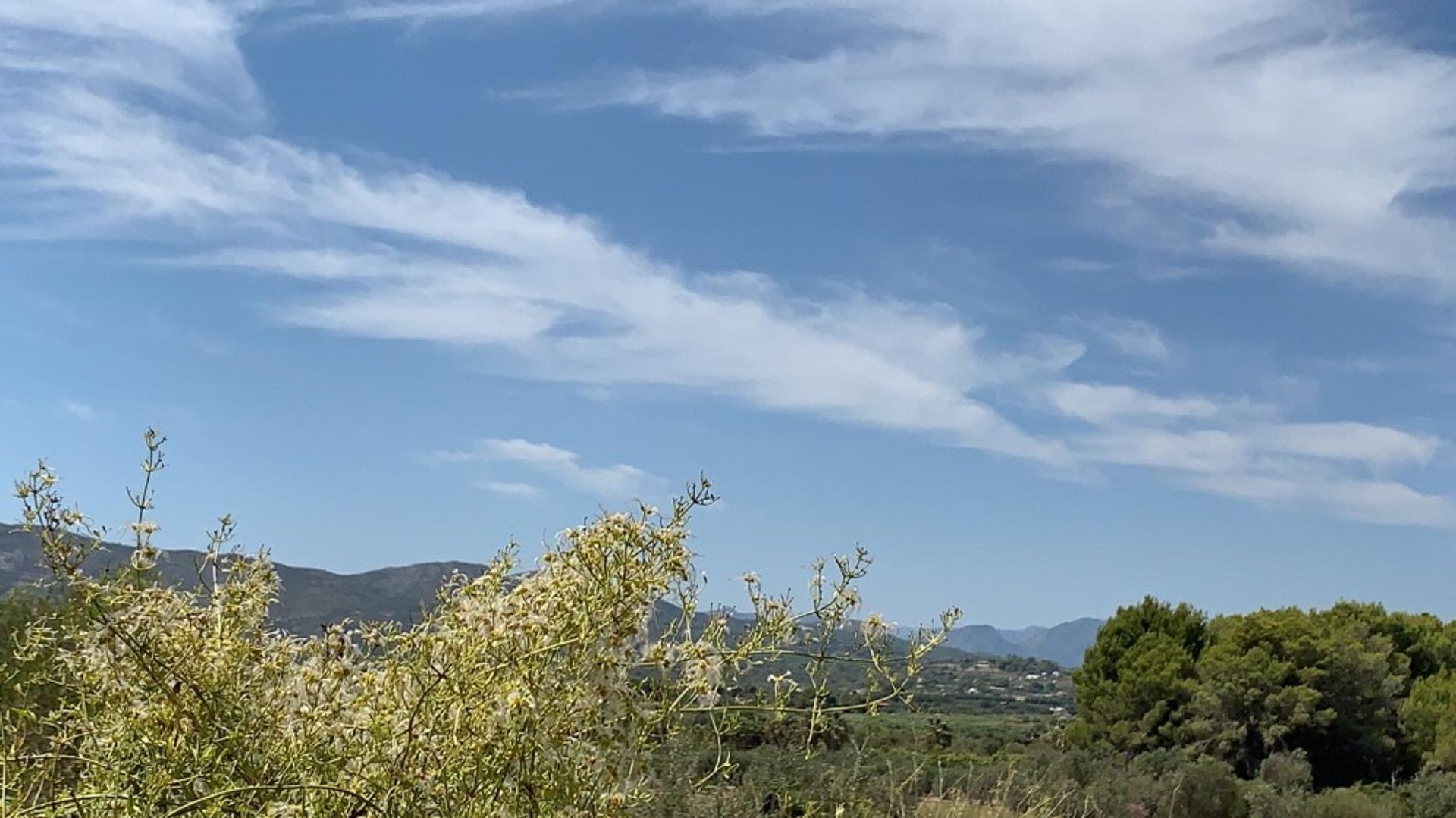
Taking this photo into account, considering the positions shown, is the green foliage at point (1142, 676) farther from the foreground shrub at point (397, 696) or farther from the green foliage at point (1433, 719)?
the foreground shrub at point (397, 696)

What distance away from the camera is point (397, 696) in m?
1.69

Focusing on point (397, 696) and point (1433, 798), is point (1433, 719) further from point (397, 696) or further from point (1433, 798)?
point (397, 696)

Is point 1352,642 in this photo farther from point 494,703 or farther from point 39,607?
point 494,703

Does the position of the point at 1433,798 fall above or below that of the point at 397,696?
below

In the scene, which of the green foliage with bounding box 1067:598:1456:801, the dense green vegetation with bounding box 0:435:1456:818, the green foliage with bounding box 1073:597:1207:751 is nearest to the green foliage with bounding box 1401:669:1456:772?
the green foliage with bounding box 1067:598:1456:801

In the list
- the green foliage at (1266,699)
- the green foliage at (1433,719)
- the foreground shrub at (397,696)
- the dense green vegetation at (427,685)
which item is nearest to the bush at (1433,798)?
the green foliage at (1266,699)

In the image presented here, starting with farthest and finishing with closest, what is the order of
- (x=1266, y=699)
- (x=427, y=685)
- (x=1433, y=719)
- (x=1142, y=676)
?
(x=1142, y=676) < (x=1433, y=719) < (x=1266, y=699) < (x=427, y=685)

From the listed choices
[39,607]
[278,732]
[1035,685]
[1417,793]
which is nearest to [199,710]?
[278,732]

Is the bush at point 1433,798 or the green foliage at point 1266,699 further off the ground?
the green foliage at point 1266,699

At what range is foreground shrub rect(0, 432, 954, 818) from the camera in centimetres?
159

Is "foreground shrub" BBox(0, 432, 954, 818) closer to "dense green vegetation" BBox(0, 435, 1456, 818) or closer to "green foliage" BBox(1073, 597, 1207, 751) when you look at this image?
"dense green vegetation" BBox(0, 435, 1456, 818)

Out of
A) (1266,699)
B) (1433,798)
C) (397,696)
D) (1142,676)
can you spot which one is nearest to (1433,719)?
(1266,699)

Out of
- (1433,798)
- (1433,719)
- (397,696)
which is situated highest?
(397,696)

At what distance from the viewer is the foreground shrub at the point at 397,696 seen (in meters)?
1.59
